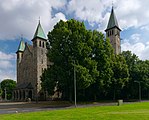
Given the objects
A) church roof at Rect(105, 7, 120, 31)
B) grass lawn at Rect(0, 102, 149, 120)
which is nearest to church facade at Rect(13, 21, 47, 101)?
church roof at Rect(105, 7, 120, 31)

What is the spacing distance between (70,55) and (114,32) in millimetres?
55530

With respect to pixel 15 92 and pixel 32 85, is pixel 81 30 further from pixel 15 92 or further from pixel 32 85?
pixel 15 92

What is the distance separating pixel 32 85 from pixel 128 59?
33.6 metres

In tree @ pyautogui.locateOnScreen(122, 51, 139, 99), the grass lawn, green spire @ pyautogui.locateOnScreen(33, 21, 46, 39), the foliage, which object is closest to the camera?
the grass lawn

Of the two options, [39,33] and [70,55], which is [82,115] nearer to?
[70,55]

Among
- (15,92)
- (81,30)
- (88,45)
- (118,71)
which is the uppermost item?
(81,30)

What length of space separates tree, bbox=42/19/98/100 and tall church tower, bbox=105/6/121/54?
164 ft

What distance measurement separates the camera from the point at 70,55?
45.4 metres

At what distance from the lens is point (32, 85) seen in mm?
79688

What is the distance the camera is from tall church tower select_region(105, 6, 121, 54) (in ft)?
316

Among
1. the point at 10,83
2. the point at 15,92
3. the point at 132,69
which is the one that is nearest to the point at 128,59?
the point at 132,69

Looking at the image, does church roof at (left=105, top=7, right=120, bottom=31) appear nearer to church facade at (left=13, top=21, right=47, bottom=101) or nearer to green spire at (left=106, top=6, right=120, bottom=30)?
green spire at (left=106, top=6, right=120, bottom=30)

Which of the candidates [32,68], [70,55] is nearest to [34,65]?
[32,68]

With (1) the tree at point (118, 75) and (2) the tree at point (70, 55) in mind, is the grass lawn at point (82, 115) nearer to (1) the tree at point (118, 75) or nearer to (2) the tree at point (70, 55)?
(2) the tree at point (70, 55)
